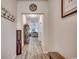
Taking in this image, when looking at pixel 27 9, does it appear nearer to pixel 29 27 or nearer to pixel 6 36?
pixel 6 36

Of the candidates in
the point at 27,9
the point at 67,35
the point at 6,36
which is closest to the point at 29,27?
the point at 27,9

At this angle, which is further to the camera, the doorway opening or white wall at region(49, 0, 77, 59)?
the doorway opening

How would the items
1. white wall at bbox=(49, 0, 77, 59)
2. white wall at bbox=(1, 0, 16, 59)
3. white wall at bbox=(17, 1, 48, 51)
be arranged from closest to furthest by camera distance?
white wall at bbox=(49, 0, 77, 59)
white wall at bbox=(1, 0, 16, 59)
white wall at bbox=(17, 1, 48, 51)

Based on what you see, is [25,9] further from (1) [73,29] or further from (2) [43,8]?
(1) [73,29]

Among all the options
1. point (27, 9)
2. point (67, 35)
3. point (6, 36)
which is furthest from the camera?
point (27, 9)

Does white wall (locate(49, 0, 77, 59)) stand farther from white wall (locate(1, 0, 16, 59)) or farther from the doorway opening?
the doorway opening

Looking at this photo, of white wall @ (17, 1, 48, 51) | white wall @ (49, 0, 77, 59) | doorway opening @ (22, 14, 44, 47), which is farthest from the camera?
doorway opening @ (22, 14, 44, 47)

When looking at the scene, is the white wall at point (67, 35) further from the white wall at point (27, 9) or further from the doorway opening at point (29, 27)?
the doorway opening at point (29, 27)

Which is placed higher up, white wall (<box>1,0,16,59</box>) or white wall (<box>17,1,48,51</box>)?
white wall (<box>17,1,48,51</box>)

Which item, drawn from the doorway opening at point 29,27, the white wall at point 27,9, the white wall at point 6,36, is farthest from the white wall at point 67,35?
the doorway opening at point 29,27

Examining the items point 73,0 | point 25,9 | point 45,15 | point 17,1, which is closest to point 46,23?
point 45,15

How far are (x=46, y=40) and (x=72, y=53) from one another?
4176 millimetres

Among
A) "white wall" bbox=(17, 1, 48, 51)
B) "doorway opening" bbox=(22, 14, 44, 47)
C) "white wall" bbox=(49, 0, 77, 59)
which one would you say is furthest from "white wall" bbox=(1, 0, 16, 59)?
"doorway opening" bbox=(22, 14, 44, 47)

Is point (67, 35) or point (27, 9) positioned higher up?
point (27, 9)
